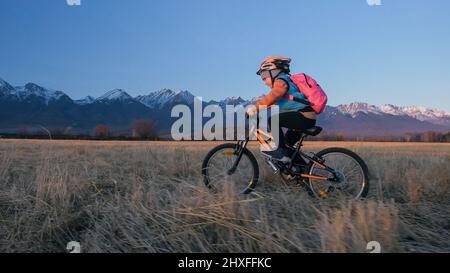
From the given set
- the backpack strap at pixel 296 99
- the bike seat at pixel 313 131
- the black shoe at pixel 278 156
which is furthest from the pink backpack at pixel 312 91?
the black shoe at pixel 278 156

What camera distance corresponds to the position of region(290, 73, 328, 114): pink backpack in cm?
458

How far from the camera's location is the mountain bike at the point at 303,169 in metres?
4.63

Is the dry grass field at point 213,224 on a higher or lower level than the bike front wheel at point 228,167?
lower

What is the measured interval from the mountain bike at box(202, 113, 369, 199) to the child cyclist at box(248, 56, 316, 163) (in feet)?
0.40

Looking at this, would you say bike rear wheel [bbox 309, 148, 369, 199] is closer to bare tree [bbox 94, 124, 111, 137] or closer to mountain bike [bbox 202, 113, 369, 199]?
mountain bike [bbox 202, 113, 369, 199]

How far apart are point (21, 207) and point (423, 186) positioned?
5.42 meters

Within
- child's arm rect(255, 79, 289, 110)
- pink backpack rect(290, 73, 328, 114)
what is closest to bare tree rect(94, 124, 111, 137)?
child's arm rect(255, 79, 289, 110)

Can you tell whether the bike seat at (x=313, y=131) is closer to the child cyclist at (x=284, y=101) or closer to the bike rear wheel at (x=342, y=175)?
the child cyclist at (x=284, y=101)

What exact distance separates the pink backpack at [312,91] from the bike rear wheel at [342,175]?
65cm

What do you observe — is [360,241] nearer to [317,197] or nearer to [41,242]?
[317,197]

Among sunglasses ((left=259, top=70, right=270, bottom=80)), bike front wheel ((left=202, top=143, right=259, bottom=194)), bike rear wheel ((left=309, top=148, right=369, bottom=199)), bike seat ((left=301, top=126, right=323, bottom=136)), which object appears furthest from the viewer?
bike front wheel ((left=202, top=143, right=259, bottom=194))

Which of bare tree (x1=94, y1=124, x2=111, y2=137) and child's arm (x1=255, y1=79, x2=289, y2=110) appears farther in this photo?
bare tree (x1=94, y1=124, x2=111, y2=137)

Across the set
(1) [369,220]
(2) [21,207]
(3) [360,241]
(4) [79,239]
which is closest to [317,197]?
(1) [369,220]
